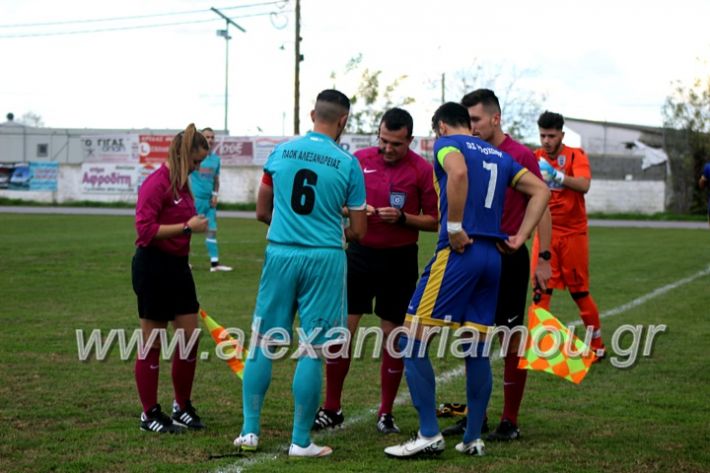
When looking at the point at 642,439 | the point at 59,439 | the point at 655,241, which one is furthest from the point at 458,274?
the point at 655,241

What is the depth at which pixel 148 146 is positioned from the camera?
48.4 meters

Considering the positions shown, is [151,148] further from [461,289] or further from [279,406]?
[461,289]

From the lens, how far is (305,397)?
6.13 meters

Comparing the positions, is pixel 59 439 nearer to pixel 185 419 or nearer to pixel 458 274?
pixel 185 419

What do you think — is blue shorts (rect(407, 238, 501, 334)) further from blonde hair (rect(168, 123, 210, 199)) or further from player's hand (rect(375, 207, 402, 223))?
blonde hair (rect(168, 123, 210, 199))

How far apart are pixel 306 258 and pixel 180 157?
1.41 m

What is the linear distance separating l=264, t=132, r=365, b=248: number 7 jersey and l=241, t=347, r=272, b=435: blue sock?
778 mm

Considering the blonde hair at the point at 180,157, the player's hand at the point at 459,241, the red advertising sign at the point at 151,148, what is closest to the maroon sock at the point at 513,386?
the player's hand at the point at 459,241

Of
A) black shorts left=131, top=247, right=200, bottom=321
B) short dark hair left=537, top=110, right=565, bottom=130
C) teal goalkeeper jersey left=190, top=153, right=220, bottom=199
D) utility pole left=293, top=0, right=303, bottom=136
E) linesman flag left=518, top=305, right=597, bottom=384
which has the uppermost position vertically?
utility pole left=293, top=0, right=303, bottom=136

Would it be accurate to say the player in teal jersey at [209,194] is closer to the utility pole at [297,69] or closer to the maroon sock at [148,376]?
the maroon sock at [148,376]

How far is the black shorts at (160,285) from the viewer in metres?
6.88

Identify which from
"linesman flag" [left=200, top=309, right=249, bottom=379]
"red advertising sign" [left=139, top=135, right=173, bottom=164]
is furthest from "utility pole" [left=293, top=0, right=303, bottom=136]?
"linesman flag" [left=200, top=309, right=249, bottom=379]

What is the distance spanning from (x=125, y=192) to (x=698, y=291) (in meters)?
37.2

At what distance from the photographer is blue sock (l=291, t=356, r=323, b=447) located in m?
6.11
